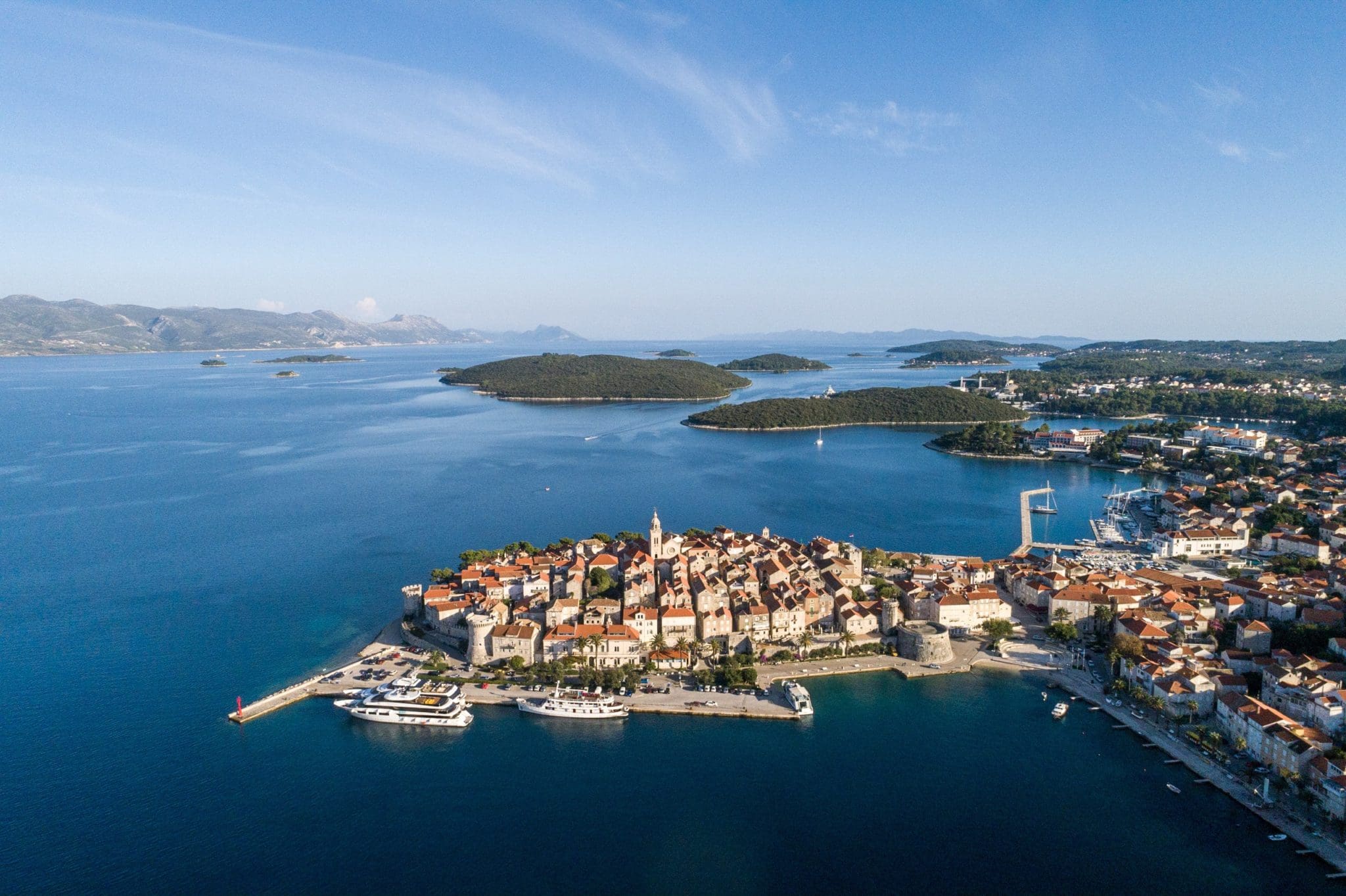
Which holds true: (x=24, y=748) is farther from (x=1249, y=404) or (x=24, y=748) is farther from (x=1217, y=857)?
(x=1249, y=404)

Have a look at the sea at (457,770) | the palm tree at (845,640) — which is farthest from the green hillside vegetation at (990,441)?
the palm tree at (845,640)

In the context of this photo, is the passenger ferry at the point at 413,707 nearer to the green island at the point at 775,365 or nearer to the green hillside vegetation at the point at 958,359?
the green island at the point at 775,365

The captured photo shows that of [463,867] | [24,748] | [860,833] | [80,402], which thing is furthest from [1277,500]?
[80,402]

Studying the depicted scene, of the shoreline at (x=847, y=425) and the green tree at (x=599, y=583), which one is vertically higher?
the shoreline at (x=847, y=425)

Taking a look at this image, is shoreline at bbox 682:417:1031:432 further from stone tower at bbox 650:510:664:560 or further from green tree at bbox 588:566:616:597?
green tree at bbox 588:566:616:597

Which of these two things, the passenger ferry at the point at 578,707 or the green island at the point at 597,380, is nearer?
the passenger ferry at the point at 578,707


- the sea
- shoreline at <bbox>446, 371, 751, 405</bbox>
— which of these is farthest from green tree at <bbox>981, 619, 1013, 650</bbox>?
shoreline at <bbox>446, 371, 751, 405</bbox>
